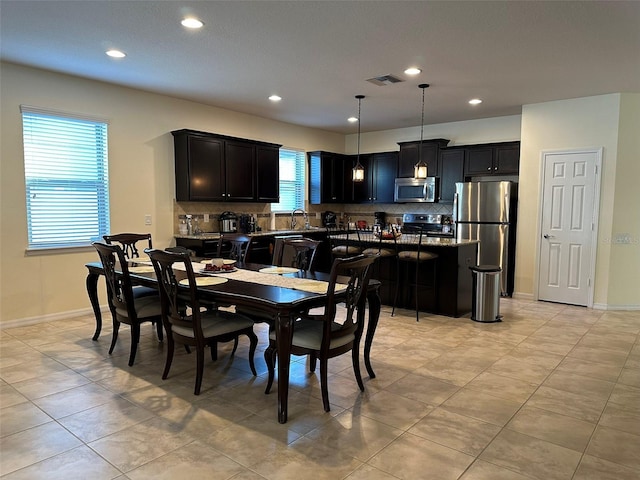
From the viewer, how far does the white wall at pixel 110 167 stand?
14.7ft

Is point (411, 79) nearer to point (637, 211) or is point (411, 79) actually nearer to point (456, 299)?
point (456, 299)

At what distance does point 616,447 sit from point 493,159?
507 centimetres

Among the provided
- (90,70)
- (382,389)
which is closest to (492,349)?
(382,389)

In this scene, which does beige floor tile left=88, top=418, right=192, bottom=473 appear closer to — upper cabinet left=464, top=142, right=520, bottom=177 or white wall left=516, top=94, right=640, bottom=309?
white wall left=516, top=94, right=640, bottom=309

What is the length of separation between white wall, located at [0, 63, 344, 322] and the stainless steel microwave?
300cm

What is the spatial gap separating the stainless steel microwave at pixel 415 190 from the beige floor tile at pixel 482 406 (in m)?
4.73

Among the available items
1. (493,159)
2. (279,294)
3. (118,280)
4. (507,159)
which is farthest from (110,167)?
(507,159)

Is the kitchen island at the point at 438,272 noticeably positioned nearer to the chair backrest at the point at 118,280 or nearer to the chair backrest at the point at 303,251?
the chair backrest at the point at 303,251

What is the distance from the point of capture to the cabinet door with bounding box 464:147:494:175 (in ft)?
22.2

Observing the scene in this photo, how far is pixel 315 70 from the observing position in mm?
4547

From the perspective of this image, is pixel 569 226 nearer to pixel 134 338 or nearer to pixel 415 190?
pixel 415 190

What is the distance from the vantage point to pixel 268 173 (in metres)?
6.82

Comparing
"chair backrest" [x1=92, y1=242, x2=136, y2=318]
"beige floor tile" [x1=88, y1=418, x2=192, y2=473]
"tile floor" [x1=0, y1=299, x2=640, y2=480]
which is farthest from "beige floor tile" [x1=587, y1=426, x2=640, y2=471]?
"chair backrest" [x1=92, y1=242, x2=136, y2=318]

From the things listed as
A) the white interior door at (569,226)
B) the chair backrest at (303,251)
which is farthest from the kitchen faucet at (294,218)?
the white interior door at (569,226)
